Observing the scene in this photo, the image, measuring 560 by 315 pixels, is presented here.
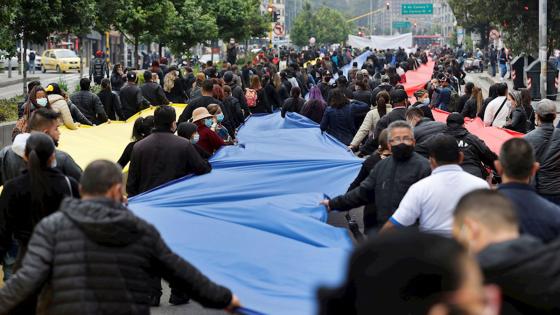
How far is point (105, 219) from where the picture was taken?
5.64 m

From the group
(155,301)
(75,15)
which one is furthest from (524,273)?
(75,15)

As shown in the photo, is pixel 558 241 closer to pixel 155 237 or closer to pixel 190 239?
pixel 155 237

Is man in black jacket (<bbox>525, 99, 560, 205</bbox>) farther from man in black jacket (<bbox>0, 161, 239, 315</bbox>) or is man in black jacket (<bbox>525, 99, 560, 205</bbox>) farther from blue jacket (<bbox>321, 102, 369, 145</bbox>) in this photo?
man in black jacket (<bbox>0, 161, 239, 315</bbox>)

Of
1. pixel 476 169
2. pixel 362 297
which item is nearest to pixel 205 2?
pixel 476 169

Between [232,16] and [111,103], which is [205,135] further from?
[232,16]

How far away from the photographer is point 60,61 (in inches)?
2530

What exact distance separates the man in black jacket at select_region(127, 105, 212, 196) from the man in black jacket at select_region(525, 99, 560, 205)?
327 centimetres

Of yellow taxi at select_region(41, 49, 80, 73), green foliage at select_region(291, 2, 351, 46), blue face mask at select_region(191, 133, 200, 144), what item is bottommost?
blue face mask at select_region(191, 133, 200, 144)

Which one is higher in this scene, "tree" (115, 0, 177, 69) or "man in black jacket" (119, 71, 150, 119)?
"tree" (115, 0, 177, 69)

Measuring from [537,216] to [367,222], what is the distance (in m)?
3.43

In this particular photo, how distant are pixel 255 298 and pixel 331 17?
5557 inches

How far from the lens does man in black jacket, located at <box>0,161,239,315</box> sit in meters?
5.66

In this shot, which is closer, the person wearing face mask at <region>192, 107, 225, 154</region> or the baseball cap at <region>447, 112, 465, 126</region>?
the baseball cap at <region>447, 112, 465, 126</region>

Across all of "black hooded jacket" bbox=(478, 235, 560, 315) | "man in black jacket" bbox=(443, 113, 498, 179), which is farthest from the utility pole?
"black hooded jacket" bbox=(478, 235, 560, 315)
